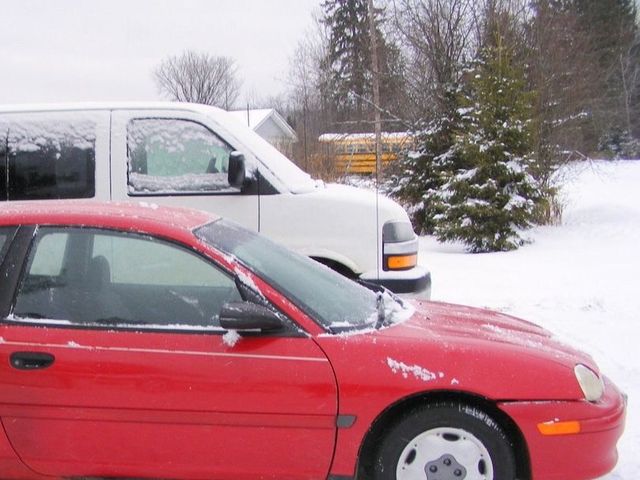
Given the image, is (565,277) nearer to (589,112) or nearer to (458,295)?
(458,295)

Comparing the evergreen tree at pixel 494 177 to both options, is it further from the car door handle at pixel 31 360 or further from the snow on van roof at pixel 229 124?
the car door handle at pixel 31 360

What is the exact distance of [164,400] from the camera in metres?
2.66

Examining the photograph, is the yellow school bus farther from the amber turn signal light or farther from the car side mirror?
the car side mirror

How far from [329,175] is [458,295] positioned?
11874 millimetres

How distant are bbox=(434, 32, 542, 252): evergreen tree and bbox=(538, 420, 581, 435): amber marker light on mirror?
1001 cm

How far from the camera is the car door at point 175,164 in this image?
4.88 m

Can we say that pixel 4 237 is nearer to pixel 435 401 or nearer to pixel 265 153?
pixel 435 401

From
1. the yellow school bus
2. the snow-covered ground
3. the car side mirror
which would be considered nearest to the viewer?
the car side mirror

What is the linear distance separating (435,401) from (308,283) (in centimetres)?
85

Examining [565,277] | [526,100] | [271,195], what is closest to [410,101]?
[526,100]

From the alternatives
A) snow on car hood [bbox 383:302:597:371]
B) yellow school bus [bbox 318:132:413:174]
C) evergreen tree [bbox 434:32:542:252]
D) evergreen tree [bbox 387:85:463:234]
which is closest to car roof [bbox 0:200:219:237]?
snow on car hood [bbox 383:302:597:371]

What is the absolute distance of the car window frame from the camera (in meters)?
2.73

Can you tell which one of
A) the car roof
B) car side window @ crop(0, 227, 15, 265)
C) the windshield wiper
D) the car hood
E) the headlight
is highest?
the car roof

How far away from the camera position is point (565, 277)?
854cm
